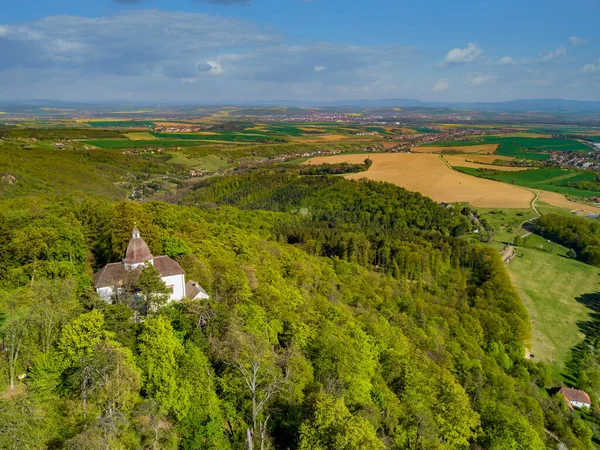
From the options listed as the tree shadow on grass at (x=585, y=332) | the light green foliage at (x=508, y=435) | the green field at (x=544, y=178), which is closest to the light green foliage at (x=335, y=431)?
the light green foliage at (x=508, y=435)

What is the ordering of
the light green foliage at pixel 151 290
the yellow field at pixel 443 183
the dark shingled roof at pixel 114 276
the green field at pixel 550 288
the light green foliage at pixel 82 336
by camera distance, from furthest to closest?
Result: the yellow field at pixel 443 183 → the green field at pixel 550 288 → the dark shingled roof at pixel 114 276 → the light green foliage at pixel 151 290 → the light green foliage at pixel 82 336

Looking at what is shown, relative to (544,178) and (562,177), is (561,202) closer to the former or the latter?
(544,178)

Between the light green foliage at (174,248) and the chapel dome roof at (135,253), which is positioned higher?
the chapel dome roof at (135,253)

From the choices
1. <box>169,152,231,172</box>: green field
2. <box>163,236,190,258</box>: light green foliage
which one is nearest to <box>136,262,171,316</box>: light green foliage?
<box>163,236,190,258</box>: light green foliage

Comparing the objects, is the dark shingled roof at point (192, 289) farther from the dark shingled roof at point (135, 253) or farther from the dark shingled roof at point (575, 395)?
the dark shingled roof at point (575, 395)

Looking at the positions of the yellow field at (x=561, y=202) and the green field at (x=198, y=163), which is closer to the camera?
the yellow field at (x=561, y=202)
